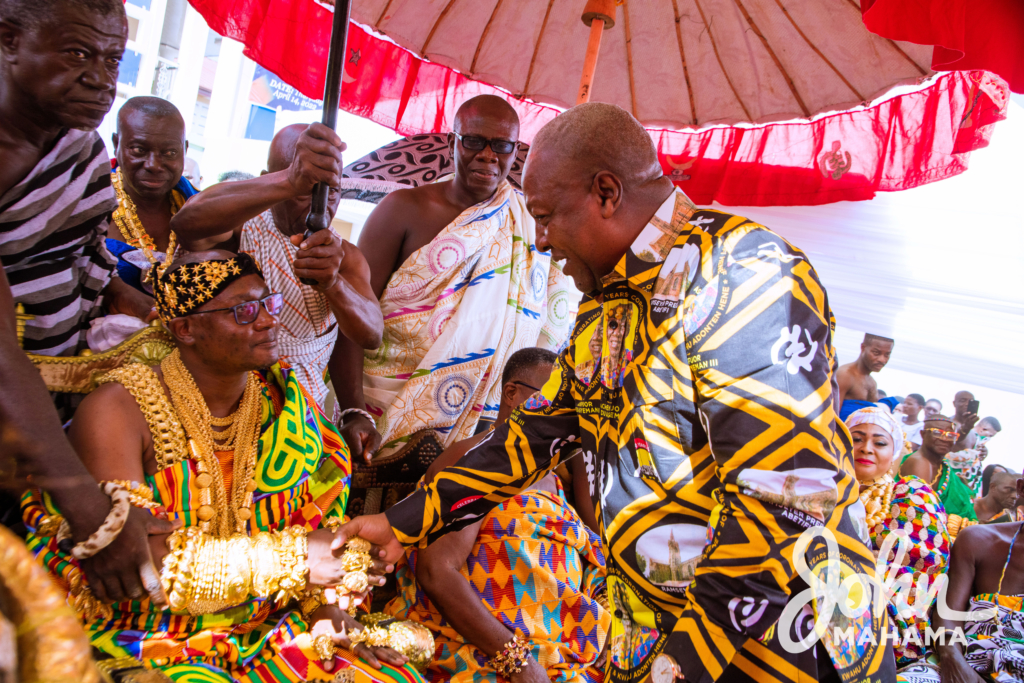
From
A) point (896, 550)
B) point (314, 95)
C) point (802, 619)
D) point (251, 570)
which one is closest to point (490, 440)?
point (251, 570)

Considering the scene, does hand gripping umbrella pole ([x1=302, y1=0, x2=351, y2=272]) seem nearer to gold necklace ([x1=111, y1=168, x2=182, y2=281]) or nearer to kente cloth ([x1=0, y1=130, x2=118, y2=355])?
kente cloth ([x1=0, y1=130, x2=118, y2=355])

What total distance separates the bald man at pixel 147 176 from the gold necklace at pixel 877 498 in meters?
4.00

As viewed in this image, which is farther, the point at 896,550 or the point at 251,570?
the point at 896,550

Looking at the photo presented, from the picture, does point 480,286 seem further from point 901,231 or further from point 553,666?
point 901,231

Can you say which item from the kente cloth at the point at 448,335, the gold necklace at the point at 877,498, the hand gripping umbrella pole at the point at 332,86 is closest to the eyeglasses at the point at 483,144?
the kente cloth at the point at 448,335

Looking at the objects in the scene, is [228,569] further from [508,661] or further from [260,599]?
[508,661]

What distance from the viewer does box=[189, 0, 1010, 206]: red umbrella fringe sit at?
3.51 meters

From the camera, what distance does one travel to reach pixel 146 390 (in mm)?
2398

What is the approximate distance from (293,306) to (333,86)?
3.77 ft

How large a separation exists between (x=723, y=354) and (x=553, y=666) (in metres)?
1.91

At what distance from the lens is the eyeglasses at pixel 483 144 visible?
360cm

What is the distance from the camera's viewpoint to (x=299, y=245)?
8.54 ft

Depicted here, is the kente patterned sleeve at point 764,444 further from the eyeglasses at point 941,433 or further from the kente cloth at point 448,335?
the eyeglasses at point 941,433

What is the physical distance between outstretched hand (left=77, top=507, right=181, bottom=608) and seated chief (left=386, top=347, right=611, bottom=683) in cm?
A: 104
